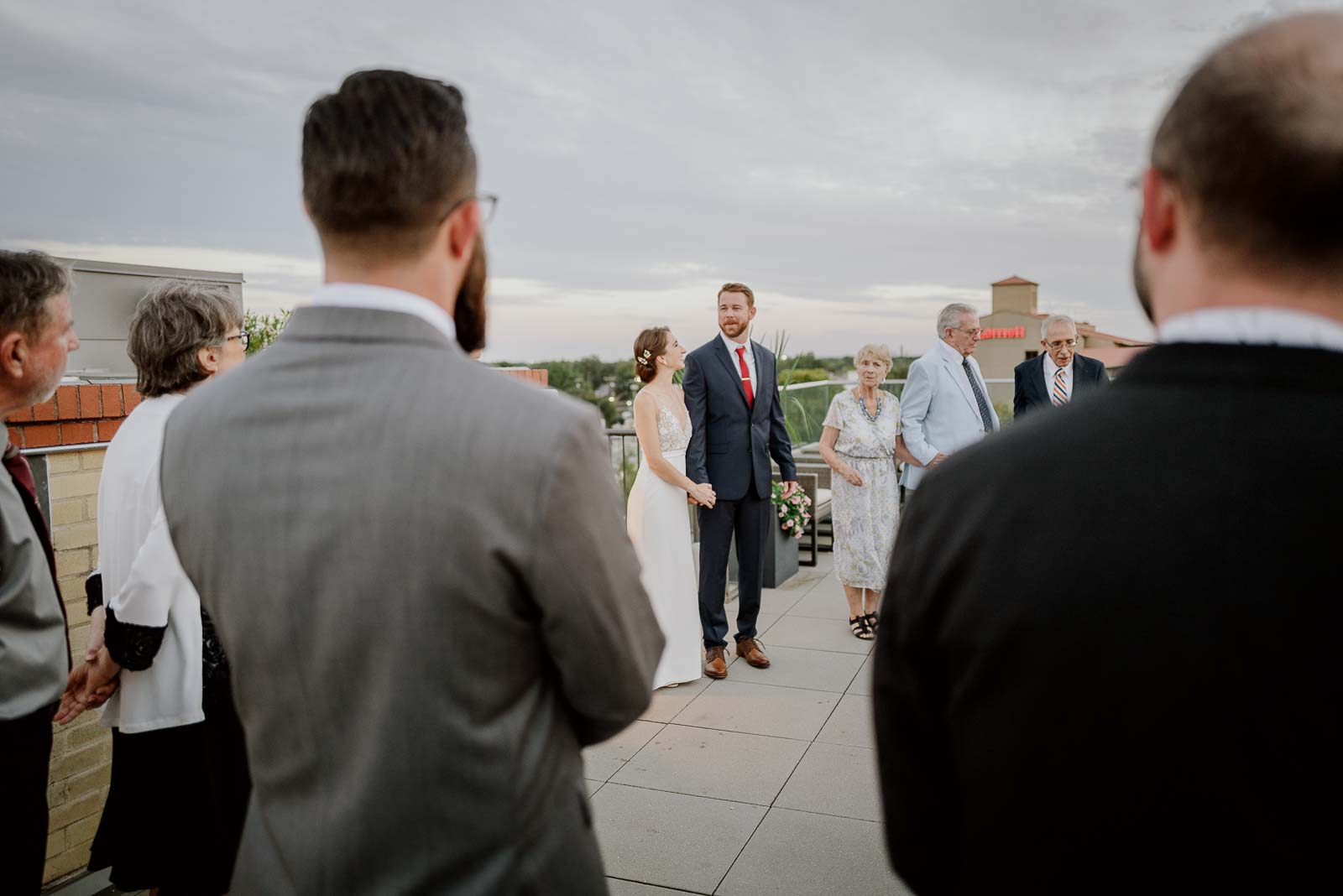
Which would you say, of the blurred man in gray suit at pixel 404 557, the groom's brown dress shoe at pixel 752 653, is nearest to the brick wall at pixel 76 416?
the blurred man in gray suit at pixel 404 557

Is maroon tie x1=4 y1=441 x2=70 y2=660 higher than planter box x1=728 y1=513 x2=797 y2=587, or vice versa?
maroon tie x1=4 y1=441 x2=70 y2=660

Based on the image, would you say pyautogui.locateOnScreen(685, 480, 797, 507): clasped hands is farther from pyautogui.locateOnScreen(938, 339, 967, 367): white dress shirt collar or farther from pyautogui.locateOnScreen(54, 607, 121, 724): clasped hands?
pyautogui.locateOnScreen(54, 607, 121, 724): clasped hands

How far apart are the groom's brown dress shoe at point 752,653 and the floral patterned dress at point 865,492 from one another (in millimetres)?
861

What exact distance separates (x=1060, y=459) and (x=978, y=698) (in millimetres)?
262

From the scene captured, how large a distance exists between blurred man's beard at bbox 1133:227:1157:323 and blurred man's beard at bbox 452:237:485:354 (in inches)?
32.2

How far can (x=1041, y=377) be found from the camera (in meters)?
5.97

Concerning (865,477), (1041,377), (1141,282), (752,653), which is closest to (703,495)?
(752,653)

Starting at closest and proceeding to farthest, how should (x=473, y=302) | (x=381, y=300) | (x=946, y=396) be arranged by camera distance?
(x=381, y=300), (x=473, y=302), (x=946, y=396)

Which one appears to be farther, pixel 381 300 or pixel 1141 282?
pixel 381 300

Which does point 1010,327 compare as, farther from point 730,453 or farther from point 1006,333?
point 730,453

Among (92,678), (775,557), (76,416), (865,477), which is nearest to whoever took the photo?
(92,678)

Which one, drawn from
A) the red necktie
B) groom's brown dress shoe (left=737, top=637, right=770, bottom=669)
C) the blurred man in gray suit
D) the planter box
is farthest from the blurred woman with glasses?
the planter box

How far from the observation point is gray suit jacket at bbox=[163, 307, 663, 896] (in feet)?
3.21

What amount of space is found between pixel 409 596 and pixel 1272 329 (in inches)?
36.8
